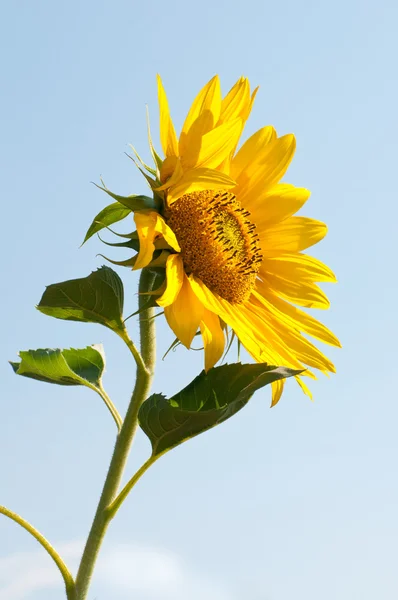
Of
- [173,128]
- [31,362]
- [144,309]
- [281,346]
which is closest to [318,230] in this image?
[281,346]

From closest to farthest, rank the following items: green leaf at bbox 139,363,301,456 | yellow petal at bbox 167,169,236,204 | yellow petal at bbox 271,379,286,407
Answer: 1. green leaf at bbox 139,363,301,456
2. yellow petal at bbox 167,169,236,204
3. yellow petal at bbox 271,379,286,407

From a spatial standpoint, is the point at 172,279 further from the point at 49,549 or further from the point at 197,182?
the point at 49,549

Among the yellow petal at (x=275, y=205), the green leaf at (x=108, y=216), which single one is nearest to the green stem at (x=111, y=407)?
the green leaf at (x=108, y=216)

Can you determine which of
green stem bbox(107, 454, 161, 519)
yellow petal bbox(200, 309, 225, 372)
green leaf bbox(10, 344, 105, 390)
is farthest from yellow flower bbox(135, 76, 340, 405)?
green leaf bbox(10, 344, 105, 390)

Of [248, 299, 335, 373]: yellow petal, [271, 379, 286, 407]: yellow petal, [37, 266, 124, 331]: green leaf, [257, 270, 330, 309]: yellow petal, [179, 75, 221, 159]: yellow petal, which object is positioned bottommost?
[271, 379, 286, 407]: yellow petal

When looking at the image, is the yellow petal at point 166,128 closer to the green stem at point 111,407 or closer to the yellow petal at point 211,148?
the yellow petal at point 211,148

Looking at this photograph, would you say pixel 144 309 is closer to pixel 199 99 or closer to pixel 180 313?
pixel 180 313

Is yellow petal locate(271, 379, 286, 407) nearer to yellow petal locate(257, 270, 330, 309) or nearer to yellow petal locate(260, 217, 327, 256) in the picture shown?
yellow petal locate(257, 270, 330, 309)
